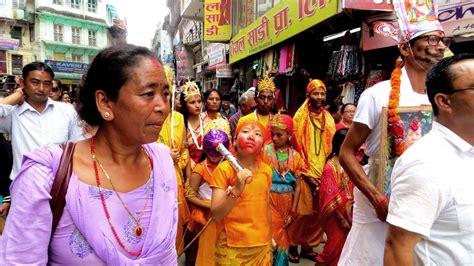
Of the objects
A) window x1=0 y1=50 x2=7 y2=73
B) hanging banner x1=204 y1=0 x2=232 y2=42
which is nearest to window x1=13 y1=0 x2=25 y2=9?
window x1=0 y1=50 x2=7 y2=73

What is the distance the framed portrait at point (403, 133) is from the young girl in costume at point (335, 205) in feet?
4.46

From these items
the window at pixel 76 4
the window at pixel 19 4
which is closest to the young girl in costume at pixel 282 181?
the window at pixel 19 4

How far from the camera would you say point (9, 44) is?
33.9m

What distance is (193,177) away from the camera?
3.33m

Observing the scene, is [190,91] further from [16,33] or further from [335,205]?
[16,33]

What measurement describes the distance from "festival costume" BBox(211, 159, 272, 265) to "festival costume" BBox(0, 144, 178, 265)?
4.61 ft

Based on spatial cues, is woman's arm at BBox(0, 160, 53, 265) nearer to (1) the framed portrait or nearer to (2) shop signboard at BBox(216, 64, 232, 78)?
(1) the framed portrait

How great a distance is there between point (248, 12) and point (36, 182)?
13.2m

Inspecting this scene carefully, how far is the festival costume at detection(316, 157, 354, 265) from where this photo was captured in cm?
337

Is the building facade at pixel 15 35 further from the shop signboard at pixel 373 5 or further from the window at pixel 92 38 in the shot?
the shop signboard at pixel 373 5

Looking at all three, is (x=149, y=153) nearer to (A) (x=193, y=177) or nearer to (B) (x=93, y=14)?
(A) (x=193, y=177)

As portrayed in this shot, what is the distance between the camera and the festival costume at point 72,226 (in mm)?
1120

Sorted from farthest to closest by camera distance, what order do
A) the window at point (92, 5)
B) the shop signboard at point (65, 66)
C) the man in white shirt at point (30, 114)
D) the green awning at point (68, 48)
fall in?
the window at point (92, 5) < the green awning at point (68, 48) < the shop signboard at point (65, 66) < the man in white shirt at point (30, 114)

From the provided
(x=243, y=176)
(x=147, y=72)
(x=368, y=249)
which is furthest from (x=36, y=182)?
(x=368, y=249)
